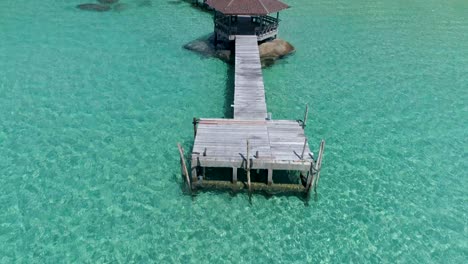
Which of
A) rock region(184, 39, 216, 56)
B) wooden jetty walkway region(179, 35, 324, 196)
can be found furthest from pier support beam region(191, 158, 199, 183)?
rock region(184, 39, 216, 56)

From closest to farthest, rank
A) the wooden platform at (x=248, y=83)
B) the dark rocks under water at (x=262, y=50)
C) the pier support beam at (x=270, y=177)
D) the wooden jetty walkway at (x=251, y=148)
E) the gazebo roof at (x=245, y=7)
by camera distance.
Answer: the wooden jetty walkway at (x=251, y=148)
the pier support beam at (x=270, y=177)
the wooden platform at (x=248, y=83)
the gazebo roof at (x=245, y=7)
the dark rocks under water at (x=262, y=50)

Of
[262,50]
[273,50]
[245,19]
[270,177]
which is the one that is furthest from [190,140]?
[245,19]

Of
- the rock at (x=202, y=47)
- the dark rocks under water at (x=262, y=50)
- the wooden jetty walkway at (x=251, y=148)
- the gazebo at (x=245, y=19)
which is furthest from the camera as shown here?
the rock at (x=202, y=47)

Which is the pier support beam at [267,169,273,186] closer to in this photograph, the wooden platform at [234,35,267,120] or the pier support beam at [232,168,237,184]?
the pier support beam at [232,168,237,184]

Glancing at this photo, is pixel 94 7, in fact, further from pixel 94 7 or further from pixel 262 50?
pixel 262 50

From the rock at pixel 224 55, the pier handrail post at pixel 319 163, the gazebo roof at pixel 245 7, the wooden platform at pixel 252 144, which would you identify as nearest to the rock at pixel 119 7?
the gazebo roof at pixel 245 7

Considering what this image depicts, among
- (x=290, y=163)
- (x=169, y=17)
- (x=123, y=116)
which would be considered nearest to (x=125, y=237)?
(x=290, y=163)

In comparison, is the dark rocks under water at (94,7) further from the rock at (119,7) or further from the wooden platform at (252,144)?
the wooden platform at (252,144)
